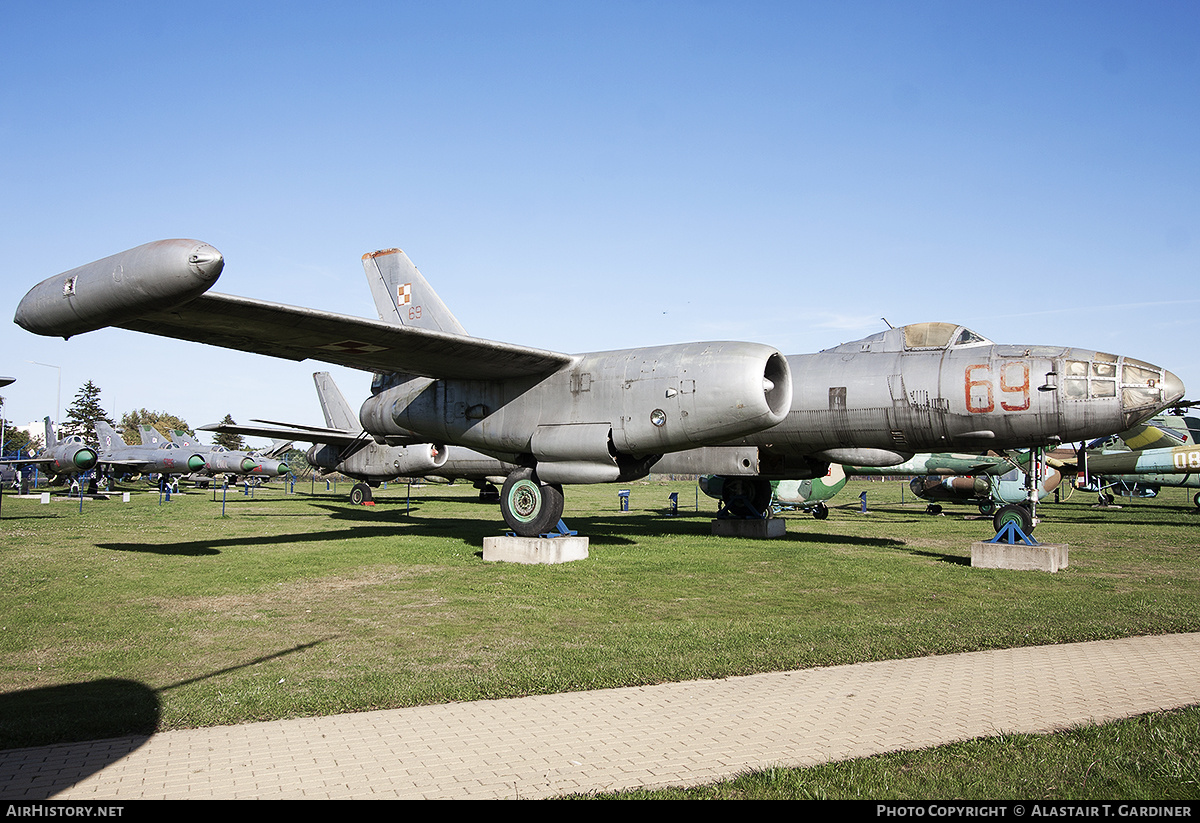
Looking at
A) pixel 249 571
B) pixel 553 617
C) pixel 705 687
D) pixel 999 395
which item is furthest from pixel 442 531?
pixel 705 687

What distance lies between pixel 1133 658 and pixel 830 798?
4959 mm

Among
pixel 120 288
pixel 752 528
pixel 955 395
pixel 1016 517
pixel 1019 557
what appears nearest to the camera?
pixel 120 288

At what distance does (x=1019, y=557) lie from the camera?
531 inches

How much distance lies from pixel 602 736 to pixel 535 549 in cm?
857

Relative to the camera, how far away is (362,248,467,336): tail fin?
16594mm

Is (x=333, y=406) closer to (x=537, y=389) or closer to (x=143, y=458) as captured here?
(x=143, y=458)

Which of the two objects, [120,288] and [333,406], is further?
[333,406]

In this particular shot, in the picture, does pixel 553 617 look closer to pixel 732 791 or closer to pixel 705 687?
pixel 705 687

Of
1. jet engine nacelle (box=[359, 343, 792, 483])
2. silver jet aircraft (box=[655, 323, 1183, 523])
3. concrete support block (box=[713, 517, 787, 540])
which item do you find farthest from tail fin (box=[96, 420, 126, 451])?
silver jet aircraft (box=[655, 323, 1183, 523])

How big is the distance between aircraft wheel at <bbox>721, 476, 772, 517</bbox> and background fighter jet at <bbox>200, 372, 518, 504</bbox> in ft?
35.4

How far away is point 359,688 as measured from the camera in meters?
5.91

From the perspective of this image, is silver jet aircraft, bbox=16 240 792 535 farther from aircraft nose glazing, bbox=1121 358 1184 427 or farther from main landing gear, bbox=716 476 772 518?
main landing gear, bbox=716 476 772 518

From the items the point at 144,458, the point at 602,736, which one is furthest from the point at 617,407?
the point at 144,458

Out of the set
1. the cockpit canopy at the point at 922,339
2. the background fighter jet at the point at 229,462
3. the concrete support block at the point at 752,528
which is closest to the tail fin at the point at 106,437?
the background fighter jet at the point at 229,462
